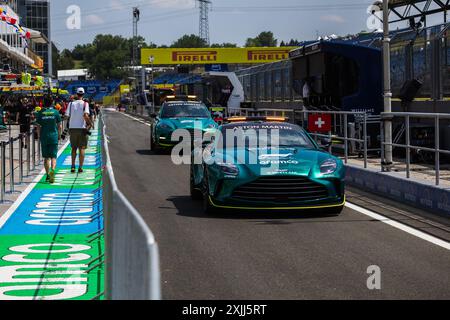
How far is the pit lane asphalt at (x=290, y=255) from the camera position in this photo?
675 centimetres

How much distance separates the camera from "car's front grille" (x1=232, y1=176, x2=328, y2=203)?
426 inches

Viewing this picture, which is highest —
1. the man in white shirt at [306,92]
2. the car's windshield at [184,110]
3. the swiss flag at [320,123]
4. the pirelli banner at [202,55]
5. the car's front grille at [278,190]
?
the pirelli banner at [202,55]

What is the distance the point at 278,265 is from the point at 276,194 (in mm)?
3025

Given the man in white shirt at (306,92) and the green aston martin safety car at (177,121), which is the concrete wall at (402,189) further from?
the man in white shirt at (306,92)

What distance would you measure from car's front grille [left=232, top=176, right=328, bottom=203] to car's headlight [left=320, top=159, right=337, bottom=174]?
0.92 ft

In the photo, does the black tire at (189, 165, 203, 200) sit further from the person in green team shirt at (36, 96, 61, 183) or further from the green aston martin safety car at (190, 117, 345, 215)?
the person in green team shirt at (36, 96, 61, 183)

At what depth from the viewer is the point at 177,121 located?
926 inches

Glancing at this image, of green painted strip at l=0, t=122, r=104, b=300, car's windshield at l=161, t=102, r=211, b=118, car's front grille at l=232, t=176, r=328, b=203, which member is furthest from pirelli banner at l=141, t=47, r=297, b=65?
car's front grille at l=232, t=176, r=328, b=203

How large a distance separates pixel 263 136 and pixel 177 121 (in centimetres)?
1143

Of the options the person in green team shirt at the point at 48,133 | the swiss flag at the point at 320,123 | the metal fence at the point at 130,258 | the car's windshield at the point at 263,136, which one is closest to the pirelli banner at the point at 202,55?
the swiss flag at the point at 320,123

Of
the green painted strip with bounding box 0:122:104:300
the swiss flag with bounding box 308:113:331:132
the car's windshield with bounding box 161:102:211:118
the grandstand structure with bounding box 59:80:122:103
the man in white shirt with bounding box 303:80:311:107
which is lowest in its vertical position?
the green painted strip with bounding box 0:122:104:300

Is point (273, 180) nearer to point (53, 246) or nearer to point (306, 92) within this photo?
point (53, 246)

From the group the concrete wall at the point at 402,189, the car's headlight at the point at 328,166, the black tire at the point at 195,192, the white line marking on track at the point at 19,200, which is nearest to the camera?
the car's headlight at the point at 328,166

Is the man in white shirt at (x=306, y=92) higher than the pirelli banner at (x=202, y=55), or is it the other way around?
the pirelli banner at (x=202, y=55)
